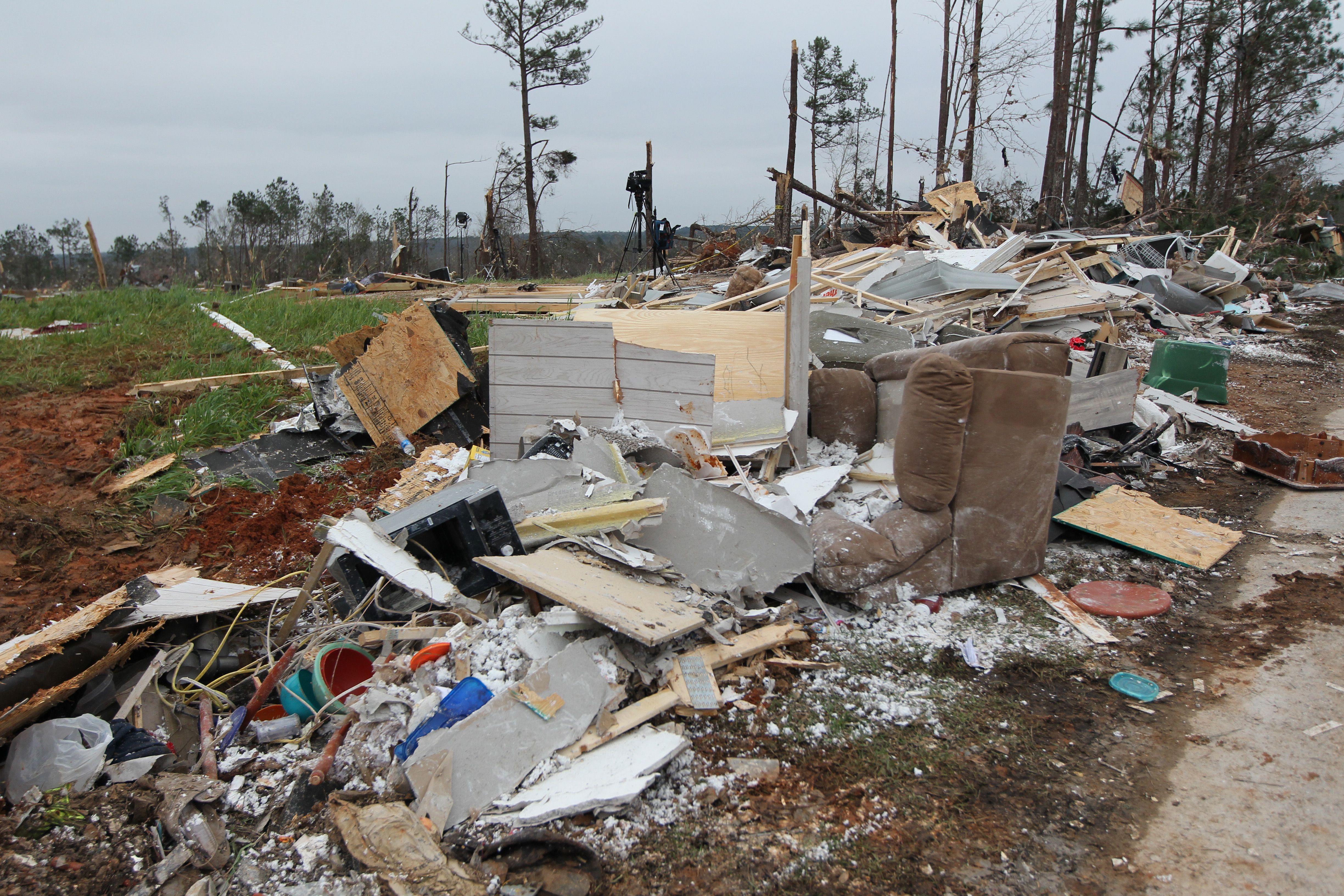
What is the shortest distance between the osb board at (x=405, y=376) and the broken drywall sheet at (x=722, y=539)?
233 centimetres

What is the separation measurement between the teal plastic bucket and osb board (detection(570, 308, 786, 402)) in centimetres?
250

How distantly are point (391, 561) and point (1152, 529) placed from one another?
13.1ft

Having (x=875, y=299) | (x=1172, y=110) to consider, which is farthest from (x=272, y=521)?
(x=1172, y=110)

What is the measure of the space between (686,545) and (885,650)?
1.01 meters

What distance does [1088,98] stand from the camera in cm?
2108

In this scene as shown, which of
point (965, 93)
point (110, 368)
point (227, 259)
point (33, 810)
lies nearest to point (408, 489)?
point (33, 810)

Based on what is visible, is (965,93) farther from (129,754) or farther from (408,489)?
(129,754)

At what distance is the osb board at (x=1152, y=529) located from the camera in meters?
3.92

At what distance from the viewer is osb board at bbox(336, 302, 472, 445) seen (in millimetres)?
5363

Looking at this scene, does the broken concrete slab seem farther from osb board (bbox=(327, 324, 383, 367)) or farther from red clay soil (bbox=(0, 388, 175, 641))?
osb board (bbox=(327, 324, 383, 367))

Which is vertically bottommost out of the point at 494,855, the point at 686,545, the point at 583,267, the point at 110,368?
the point at 494,855

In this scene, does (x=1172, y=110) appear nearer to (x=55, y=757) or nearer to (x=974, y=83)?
(x=974, y=83)

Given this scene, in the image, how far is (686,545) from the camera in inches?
140

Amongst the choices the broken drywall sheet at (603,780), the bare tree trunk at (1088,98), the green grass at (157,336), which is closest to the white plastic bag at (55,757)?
the broken drywall sheet at (603,780)
